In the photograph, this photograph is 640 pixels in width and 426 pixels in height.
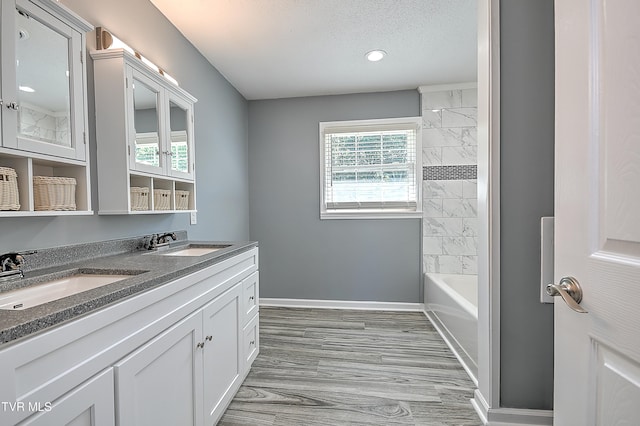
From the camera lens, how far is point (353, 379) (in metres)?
1.90

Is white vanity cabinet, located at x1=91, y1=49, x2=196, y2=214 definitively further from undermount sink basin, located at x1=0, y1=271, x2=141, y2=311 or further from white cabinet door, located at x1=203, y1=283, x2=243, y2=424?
white cabinet door, located at x1=203, y1=283, x2=243, y2=424

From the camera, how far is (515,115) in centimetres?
141

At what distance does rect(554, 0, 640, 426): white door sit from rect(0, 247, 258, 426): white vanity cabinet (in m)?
1.25

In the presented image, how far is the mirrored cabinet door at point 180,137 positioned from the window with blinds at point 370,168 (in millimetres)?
1610

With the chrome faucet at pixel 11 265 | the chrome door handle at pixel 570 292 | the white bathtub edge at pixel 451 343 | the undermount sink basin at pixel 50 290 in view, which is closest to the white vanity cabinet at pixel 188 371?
the undermount sink basin at pixel 50 290

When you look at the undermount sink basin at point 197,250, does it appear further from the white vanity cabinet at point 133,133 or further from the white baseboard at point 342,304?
the white baseboard at point 342,304

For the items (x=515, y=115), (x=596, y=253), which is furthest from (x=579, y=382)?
(x=515, y=115)

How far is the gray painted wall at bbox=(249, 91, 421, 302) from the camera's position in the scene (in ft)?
10.4

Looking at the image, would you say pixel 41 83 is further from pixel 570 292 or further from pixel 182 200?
pixel 570 292

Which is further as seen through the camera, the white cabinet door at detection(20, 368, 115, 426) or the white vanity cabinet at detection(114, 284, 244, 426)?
the white vanity cabinet at detection(114, 284, 244, 426)

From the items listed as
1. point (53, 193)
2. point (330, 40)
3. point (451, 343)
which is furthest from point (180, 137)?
point (451, 343)

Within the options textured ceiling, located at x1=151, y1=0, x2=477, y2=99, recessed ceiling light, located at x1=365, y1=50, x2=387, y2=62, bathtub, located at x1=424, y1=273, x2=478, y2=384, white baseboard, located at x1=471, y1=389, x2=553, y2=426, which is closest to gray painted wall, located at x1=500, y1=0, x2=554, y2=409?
white baseboard, located at x1=471, y1=389, x2=553, y2=426

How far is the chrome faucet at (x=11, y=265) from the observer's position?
970 mm

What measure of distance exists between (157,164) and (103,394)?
1257 millimetres
